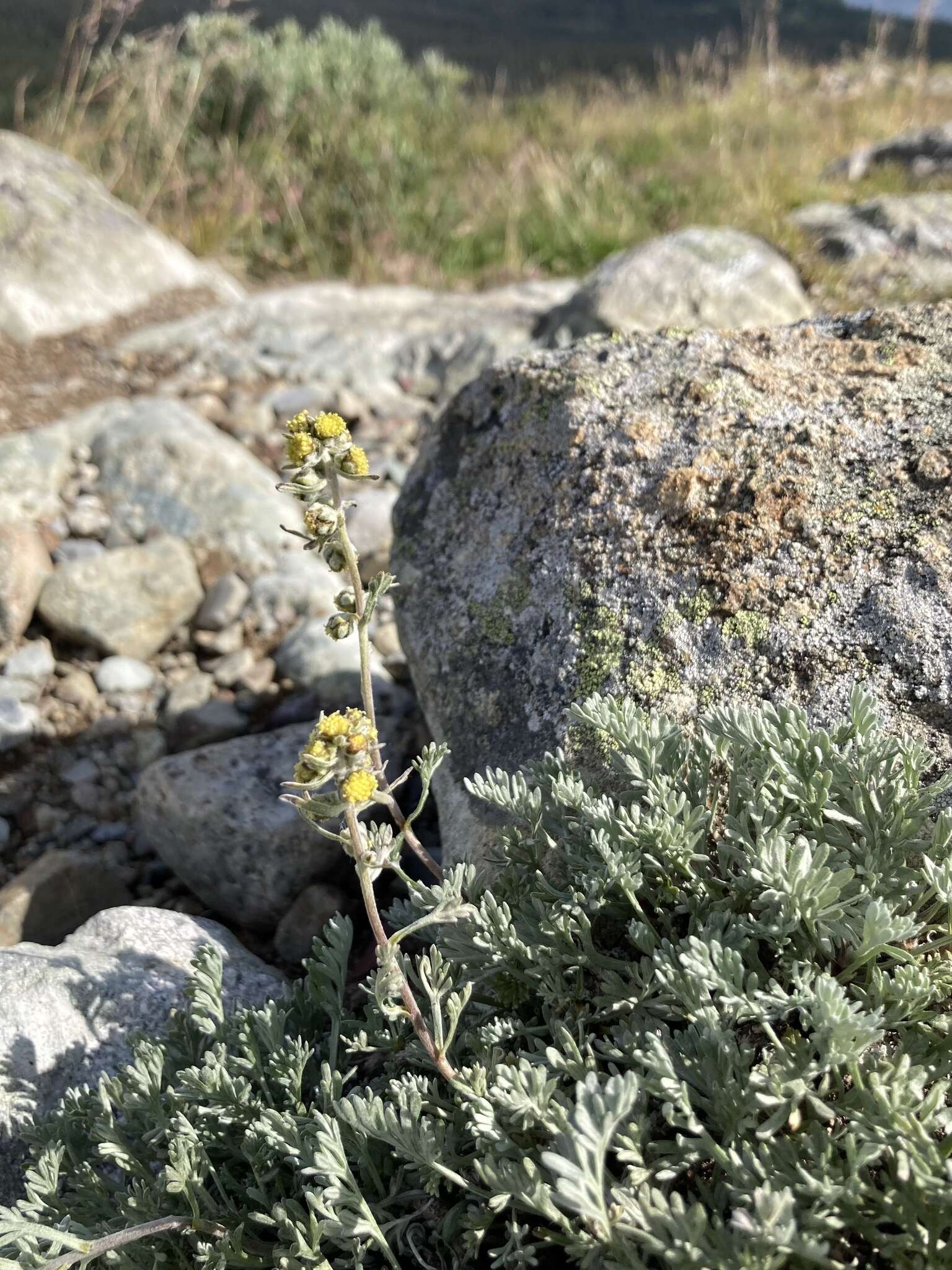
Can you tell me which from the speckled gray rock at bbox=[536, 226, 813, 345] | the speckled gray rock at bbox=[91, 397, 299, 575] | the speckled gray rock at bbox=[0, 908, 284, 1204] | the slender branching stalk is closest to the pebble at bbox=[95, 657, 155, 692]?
the speckled gray rock at bbox=[91, 397, 299, 575]

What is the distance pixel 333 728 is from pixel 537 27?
116 ft

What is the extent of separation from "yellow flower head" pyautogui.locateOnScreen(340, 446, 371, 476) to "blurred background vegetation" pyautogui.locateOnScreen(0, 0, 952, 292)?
5851 mm

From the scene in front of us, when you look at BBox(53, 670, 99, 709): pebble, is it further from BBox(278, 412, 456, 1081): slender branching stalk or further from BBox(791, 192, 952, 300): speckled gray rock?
BBox(791, 192, 952, 300): speckled gray rock

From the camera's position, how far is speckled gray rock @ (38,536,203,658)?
4762mm

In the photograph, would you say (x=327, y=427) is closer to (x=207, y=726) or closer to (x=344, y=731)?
(x=344, y=731)

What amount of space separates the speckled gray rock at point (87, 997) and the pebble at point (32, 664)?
1.99m

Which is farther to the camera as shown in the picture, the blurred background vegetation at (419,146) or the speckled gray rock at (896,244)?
the blurred background vegetation at (419,146)

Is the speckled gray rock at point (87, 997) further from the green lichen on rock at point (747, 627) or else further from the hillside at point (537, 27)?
the hillside at point (537, 27)

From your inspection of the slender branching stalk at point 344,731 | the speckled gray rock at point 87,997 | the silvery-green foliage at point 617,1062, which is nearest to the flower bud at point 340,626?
the slender branching stalk at point 344,731

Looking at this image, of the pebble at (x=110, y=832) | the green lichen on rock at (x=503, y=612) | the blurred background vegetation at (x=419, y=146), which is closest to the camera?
the green lichen on rock at (x=503, y=612)

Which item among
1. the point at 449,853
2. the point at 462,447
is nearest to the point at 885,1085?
the point at 449,853

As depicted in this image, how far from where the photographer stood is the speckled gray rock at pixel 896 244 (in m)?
6.62

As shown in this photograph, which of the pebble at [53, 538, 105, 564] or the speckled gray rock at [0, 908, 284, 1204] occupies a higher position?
the pebble at [53, 538, 105, 564]

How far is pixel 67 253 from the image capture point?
293 inches
